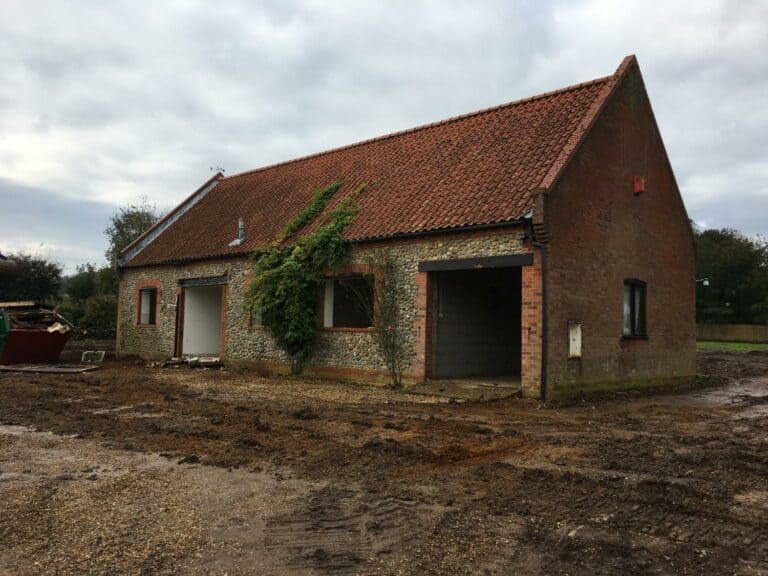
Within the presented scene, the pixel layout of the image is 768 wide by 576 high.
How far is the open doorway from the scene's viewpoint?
70.3ft

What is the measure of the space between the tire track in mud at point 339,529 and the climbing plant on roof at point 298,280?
10.8 m

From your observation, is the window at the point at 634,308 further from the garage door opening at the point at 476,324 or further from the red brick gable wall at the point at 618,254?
the garage door opening at the point at 476,324

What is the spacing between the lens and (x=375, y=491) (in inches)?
219

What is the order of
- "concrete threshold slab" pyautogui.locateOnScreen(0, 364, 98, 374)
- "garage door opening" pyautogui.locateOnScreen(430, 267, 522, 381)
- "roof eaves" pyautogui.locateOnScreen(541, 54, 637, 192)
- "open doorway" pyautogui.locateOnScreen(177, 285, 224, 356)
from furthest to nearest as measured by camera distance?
"open doorway" pyautogui.locateOnScreen(177, 285, 224, 356), "concrete threshold slab" pyautogui.locateOnScreen(0, 364, 98, 374), "garage door opening" pyautogui.locateOnScreen(430, 267, 522, 381), "roof eaves" pyautogui.locateOnScreen(541, 54, 637, 192)

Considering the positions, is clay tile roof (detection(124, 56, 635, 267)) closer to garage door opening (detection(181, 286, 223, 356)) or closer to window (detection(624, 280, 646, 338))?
garage door opening (detection(181, 286, 223, 356))

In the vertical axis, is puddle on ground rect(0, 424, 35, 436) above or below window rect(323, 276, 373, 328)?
below

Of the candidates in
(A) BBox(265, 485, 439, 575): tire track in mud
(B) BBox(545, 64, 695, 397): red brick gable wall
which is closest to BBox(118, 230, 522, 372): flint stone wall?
(B) BBox(545, 64, 695, 397): red brick gable wall

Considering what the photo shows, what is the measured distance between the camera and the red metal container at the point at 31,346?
19.2 meters

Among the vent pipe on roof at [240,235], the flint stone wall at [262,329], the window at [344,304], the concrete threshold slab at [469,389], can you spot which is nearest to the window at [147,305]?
the flint stone wall at [262,329]

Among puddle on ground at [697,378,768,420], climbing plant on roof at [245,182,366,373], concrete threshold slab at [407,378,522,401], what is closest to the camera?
puddle on ground at [697,378,768,420]

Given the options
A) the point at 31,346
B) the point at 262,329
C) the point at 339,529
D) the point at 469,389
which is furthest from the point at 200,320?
the point at 339,529

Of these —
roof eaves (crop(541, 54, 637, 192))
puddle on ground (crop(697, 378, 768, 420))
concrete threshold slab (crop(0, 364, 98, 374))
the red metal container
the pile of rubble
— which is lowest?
puddle on ground (crop(697, 378, 768, 420))

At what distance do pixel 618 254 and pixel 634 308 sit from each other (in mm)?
1818

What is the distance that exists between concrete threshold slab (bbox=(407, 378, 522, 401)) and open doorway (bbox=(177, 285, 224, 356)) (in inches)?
397
